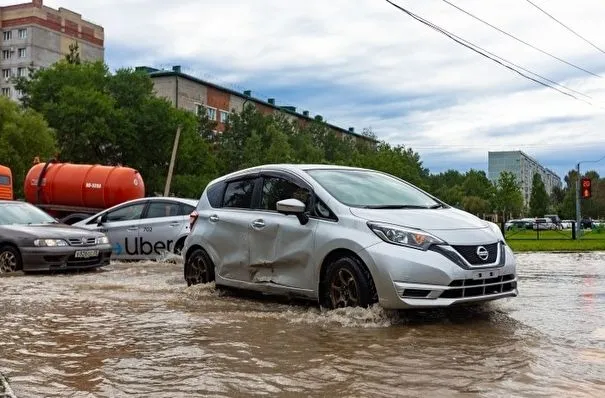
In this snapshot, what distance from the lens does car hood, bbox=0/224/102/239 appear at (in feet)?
38.5

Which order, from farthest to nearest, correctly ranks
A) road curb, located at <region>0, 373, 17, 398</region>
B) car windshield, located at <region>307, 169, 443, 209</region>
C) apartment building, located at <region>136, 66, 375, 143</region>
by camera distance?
apartment building, located at <region>136, 66, 375, 143</region>, car windshield, located at <region>307, 169, 443, 209</region>, road curb, located at <region>0, 373, 17, 398</region>

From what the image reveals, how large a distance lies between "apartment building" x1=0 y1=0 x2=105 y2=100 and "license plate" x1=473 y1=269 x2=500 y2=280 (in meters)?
85.2

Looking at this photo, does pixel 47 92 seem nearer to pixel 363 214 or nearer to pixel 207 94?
pixel 207 94

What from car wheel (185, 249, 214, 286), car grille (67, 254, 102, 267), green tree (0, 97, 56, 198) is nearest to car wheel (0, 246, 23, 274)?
car grille (67, 254, 102, 267)

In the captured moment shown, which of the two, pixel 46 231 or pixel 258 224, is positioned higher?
pixel 258 224

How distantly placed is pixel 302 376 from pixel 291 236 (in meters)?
2.82

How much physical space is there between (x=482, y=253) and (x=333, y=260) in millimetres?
1432

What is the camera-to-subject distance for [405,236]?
20.4 ft

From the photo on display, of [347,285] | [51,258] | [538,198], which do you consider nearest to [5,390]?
[347,285]

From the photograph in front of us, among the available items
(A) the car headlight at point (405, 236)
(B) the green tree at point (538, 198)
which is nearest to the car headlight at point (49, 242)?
(A) the car headlight at point (405, 236)

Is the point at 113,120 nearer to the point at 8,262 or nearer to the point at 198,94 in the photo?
the point at 198,94

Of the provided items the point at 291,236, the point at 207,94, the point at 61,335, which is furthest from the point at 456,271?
the point at 207,94

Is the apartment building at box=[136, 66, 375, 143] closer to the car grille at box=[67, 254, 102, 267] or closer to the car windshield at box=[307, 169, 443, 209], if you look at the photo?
the car grille at box=[67, 254, 102, 267]

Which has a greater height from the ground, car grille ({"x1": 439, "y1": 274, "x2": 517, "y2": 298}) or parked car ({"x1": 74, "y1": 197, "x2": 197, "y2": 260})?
parked car ({"x1": 74, "y1": 197, "x2": 197, "y2": 260})
